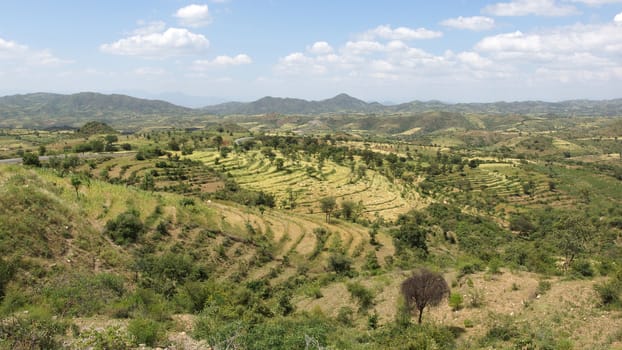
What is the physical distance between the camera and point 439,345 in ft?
55.4

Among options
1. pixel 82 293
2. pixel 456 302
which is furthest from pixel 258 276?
pixel 456 302

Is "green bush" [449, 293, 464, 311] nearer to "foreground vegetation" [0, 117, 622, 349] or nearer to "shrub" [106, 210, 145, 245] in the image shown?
"foreground vegetation" [0, 117, 622, 349]

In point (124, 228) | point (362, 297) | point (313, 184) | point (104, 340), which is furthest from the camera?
point (313, 184)

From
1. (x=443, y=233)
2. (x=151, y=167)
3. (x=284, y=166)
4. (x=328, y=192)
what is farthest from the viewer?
(x=284, y=166)

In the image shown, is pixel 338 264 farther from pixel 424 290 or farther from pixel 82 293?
pixel 82 293

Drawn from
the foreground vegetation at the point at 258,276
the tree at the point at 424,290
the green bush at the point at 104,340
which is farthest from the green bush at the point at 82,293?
the tree at the point at 424,290

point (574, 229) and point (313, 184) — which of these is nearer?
point (574, 229)

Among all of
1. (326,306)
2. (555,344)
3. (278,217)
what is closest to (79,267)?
(326,306)

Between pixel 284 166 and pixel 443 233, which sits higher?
pixel 284 166

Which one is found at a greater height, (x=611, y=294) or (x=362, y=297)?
(x=611, y=294)

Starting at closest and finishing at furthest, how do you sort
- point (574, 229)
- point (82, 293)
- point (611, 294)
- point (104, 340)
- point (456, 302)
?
point (104, 340), point (82, 293), point (611, 294), point (456, 302), point (574, 229)

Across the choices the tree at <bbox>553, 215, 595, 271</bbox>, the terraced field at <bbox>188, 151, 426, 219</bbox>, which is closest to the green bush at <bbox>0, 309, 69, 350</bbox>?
the terraced field at <bbox>188, 151, 426, 219</bbox>

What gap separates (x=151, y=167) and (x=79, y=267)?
67.2 meters

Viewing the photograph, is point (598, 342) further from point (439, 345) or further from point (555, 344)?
point (439, 345)
